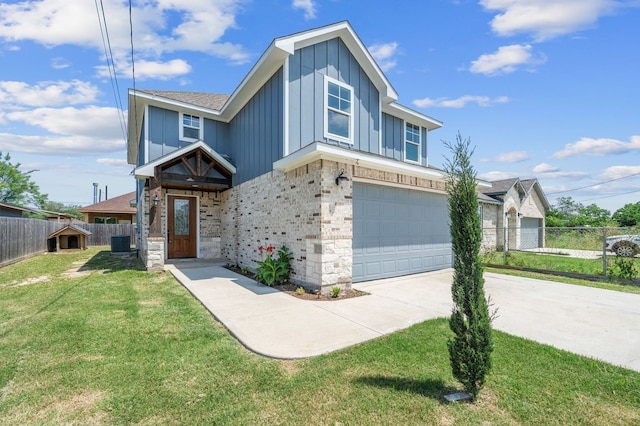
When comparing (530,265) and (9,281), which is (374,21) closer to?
(530,265)

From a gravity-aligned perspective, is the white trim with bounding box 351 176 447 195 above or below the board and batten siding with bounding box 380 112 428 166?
below

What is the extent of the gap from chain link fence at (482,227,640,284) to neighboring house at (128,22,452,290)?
2552 mm

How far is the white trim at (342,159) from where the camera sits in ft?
20.1

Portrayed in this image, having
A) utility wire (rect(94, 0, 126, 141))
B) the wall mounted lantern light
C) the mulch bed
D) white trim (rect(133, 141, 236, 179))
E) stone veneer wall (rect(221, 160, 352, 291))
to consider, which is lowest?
the mulch bed

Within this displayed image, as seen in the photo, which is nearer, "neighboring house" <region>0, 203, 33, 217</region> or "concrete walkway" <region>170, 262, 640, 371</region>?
"concrete walkway" <region>170, 262, 640, 371</region>

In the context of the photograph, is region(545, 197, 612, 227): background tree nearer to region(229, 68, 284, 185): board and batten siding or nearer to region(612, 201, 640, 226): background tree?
region(612, 201, 640, 226): background tree

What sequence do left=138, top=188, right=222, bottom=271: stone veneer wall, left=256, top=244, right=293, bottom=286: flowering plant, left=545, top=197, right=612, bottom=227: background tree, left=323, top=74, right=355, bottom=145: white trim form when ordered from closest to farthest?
left=256, top=244, right=293, bottom=286: flowering plant
left=323, top=74, right=355, bottom=145: white trim
left=138, top=188, right=222, bottom=271: stone veneer wall
left=545, top=197, right=612, bottom=227: background tree

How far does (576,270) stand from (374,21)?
953 cm

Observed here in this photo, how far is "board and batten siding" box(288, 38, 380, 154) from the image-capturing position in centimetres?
756

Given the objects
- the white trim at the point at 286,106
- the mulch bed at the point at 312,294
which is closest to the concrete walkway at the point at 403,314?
the mulch bed at the point at 312,294

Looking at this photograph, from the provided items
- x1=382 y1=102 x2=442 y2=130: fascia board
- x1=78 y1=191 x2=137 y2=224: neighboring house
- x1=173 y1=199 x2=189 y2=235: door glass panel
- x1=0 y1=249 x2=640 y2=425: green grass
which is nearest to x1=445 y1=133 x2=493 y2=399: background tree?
x1=0 y1=249 x2=640 y2=425: green grass

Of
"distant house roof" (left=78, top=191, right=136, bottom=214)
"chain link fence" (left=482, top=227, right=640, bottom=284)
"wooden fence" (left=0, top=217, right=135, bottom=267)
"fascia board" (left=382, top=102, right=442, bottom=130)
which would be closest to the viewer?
"chain link fence" (left=482, top=227, right=640, bottom=284)

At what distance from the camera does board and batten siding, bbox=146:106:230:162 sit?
10641mm

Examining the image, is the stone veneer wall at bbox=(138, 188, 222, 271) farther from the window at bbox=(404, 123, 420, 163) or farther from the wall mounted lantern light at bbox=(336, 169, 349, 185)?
the window at bbox=(404, 123, 420, 163)
